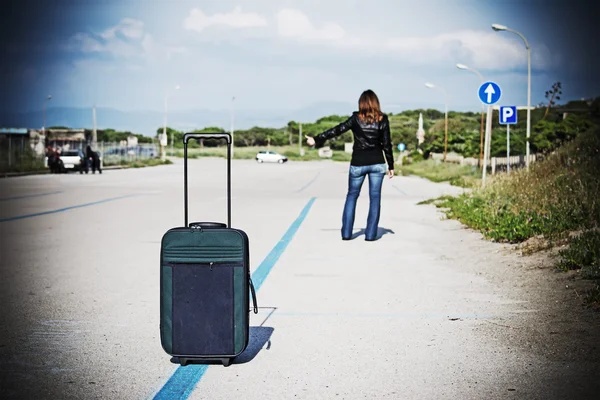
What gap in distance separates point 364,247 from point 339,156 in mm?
106772

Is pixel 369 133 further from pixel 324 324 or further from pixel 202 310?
pixel 202 310

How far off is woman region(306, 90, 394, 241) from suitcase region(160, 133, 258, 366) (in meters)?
6.16

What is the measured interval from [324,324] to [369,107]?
17.9 ft

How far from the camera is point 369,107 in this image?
11.3 m

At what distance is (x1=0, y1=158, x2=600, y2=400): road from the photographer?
479 cm

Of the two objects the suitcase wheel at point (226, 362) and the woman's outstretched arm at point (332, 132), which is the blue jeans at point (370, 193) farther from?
the suitcase wheel at point (226, 362)

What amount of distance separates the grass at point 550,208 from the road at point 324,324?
0.42 m

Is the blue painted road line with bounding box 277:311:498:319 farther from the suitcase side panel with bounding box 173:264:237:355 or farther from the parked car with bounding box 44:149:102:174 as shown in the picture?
the parked car with bounding box 44:149:102:174

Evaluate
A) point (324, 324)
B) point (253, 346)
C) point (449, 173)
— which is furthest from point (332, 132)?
point (449, 173)

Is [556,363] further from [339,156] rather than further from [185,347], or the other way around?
[339,156]

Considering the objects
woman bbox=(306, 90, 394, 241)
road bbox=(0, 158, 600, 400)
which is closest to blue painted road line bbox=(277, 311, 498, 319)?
road bbox=(0, 158, 600, 400)

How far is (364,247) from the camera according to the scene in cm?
1136

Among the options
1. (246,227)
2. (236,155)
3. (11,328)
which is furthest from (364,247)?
(236,155)

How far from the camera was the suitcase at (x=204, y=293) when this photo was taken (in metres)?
5.08
